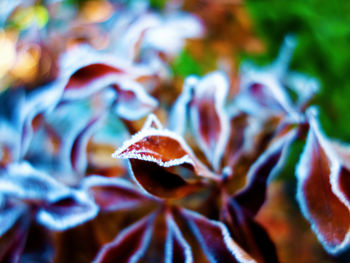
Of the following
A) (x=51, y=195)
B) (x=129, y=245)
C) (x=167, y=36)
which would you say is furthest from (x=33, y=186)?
(x=167, y=36)

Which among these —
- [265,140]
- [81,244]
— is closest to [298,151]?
[265,140]

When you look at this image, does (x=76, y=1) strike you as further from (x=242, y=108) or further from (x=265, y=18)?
(x=242, y=108)

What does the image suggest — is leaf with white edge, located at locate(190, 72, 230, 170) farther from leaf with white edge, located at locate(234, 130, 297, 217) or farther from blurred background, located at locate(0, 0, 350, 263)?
blurred background, located at locate(0, 0, 350, 263)

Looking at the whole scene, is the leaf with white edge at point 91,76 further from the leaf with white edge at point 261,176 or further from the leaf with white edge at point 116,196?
the leaf with white edge at point 261,176

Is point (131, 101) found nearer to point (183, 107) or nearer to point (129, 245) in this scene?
point (183, 107)

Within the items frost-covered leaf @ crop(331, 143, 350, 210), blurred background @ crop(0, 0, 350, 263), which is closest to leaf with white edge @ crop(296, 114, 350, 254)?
frost-covered leaf @ crop(331, 143, 350, 210)

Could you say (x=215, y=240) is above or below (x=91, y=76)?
below

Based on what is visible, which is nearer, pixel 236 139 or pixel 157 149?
pixel 157 149

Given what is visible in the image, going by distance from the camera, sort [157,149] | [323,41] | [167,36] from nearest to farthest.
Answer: [157,149], [167,36], [323,41]
